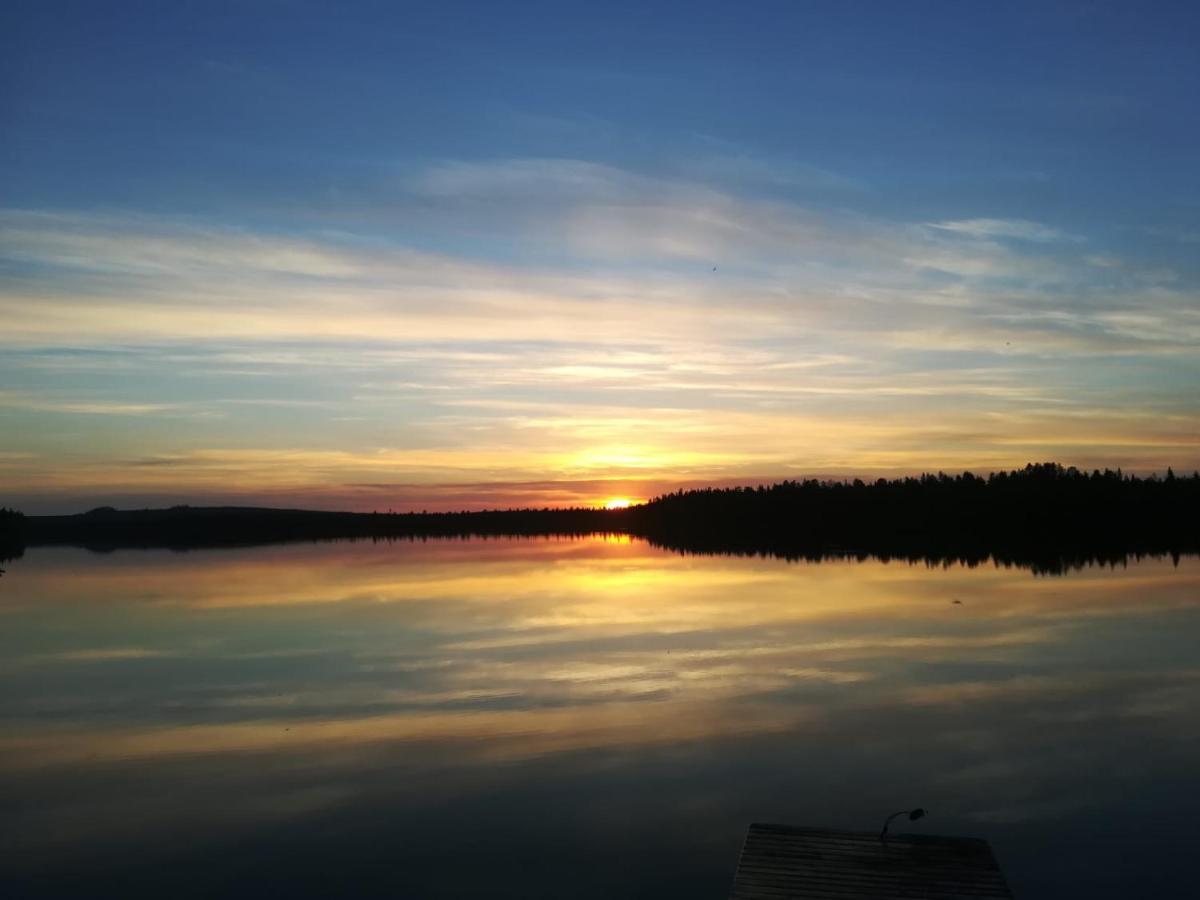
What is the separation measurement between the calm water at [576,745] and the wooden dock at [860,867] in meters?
1.10

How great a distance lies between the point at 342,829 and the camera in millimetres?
14938

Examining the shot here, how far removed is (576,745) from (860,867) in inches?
323

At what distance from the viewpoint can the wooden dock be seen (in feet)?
36.3

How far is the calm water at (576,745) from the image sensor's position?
13.8m

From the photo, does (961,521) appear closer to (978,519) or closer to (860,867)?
(978,519)

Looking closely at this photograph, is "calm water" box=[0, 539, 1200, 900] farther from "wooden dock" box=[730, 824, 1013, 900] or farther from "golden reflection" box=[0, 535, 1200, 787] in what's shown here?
"wooden dock" box=[730, 824, 1013, 900]

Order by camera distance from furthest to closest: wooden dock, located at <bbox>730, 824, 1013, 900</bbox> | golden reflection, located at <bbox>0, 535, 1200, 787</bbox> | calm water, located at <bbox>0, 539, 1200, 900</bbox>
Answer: golden reflection, located at <bbox>0, 535, 1200, 787</bbox> < calm water, located at <bbox>0, 539, 1200, 900</bbox> < wooden dock, located at <bbox>730, 824, 1013, 900</bbox>

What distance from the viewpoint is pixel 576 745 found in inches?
755

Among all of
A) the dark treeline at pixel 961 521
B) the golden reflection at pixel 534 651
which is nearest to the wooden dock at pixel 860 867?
the golden reflection at pixel 534 651

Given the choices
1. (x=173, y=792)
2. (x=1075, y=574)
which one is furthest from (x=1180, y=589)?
(x=173, y=792)

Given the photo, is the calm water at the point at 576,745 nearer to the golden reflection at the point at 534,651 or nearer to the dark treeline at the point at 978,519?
the golden reflection at the point at 534,651

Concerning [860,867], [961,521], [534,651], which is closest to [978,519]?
[961,521]

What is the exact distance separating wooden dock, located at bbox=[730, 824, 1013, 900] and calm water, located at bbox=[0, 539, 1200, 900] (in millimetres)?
1099

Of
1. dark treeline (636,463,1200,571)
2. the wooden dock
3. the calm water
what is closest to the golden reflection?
the calm water
